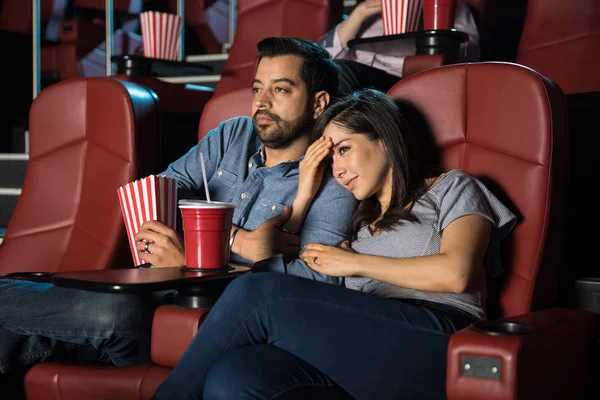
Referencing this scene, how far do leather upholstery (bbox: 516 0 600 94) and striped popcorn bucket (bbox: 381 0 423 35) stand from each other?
0.39 metres

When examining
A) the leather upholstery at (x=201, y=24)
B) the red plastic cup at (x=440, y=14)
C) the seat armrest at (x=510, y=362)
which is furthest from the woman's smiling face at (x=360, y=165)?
the leather upholstery at (x=201, y=24)

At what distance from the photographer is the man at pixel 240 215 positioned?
155 cm

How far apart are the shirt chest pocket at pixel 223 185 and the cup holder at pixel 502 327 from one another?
85cm

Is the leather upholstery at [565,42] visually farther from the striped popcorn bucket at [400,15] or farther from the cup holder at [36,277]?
the cup holder at [36,277]

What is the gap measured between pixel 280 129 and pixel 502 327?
830 mm

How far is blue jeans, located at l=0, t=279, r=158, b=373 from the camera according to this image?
1539 mm

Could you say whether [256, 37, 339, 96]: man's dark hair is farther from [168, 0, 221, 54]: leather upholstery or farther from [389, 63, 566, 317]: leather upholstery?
[168, 0, 221, 54]: leather upholstery

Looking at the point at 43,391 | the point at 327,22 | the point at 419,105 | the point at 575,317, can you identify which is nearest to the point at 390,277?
the point at 575,317

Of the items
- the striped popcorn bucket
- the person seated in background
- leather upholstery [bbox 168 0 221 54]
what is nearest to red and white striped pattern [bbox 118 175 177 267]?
the person seated in background

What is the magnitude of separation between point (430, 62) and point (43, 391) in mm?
1321

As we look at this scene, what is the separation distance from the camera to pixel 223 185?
1.89 metres

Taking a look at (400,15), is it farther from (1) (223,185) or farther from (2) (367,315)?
(2) (367,315)

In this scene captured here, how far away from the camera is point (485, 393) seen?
1.07 meters

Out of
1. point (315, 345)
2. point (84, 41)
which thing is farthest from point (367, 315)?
point (84, 41)
